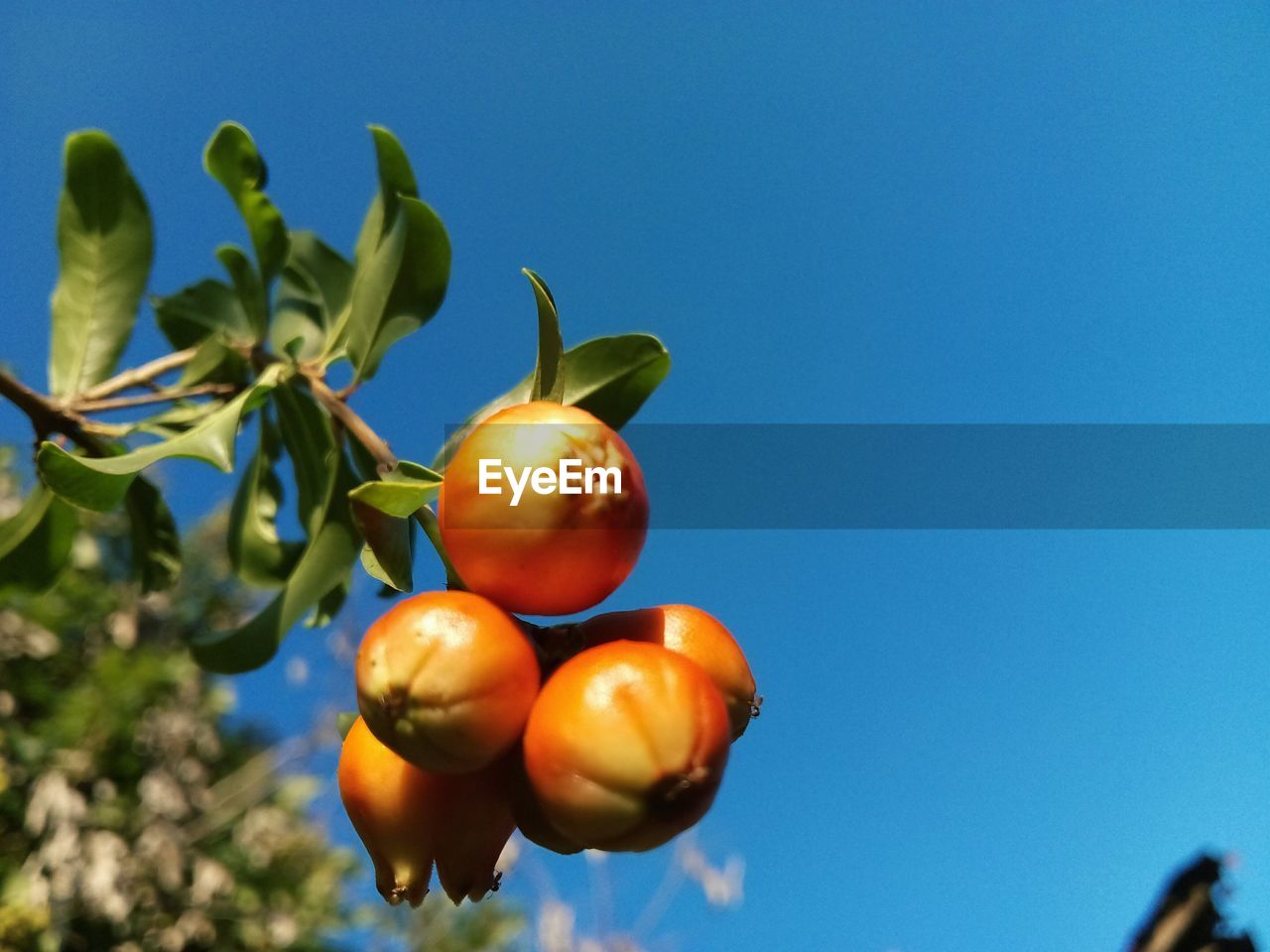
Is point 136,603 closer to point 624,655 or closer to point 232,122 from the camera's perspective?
point 232,122

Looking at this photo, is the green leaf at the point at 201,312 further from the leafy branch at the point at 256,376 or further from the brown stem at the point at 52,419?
the brown stem at the point at 52,419

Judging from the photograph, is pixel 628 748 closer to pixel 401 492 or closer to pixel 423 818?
pixel 423 818

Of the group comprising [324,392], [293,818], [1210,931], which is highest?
[1210,931]

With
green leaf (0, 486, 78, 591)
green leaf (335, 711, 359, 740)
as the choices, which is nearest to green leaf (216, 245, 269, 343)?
green leaf (0, 486, 78, 591)

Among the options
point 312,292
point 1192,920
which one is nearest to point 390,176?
point 312,292

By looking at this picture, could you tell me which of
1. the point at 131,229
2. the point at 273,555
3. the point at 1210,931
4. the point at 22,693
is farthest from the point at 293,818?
the point at 1210,931

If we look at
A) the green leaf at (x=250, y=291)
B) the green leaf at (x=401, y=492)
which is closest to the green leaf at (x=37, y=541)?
the green leaf at (x=250, y=291)
